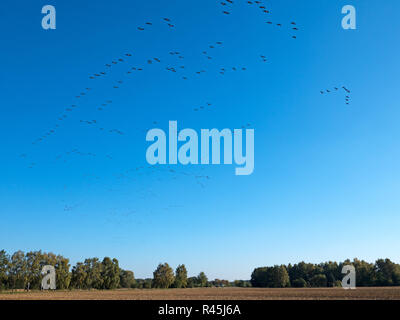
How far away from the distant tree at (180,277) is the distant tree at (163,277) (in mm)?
4503

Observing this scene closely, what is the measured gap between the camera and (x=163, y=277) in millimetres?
181750

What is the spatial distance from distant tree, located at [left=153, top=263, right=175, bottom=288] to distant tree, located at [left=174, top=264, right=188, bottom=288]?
177 inches

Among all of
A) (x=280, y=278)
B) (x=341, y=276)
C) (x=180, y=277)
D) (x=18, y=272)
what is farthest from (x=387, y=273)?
(x=18, y=272)

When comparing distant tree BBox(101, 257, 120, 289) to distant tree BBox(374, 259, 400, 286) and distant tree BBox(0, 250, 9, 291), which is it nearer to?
distant tree BBox(0, 250, 9, 291)

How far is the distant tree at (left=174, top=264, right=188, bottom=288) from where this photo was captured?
187125 mm

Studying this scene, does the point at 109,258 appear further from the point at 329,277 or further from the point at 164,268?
the point at 329,277

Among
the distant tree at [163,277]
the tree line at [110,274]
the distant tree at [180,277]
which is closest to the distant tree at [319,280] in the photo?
the tree line at [110,274]

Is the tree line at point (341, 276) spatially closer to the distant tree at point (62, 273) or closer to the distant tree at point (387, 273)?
the distant tree at point (387, 273)

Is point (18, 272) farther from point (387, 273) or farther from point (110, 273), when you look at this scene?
point (387, 273)

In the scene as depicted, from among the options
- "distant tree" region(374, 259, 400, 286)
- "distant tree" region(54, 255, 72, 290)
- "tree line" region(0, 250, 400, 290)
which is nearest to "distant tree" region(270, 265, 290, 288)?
"tree line" region(0, 250, 400, 290)

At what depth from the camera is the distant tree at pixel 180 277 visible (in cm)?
18712
